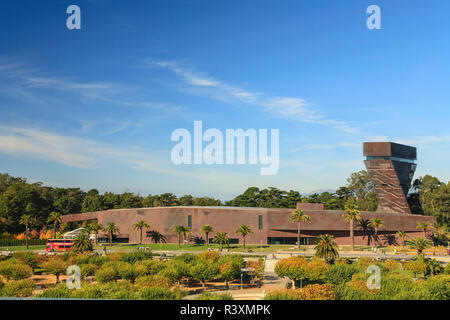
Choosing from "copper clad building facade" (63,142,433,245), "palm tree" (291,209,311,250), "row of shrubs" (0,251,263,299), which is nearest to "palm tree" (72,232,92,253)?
"row of shrubs" (0,251,263,299)

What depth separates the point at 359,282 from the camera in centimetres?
4391

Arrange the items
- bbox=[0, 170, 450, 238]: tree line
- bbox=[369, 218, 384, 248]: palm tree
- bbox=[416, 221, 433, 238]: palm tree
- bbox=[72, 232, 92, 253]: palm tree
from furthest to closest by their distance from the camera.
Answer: bbox=[0, 170, 450, 238]: tree line < bbox=[416, 221, 433, 238]: palm tree < bbox=[369, 218, 384, 248]: palm tree < bbox=[72, 232, 92, 253]: palm tree

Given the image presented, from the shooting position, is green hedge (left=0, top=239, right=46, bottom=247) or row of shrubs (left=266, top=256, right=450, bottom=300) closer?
row of shrubs (left=266, top=256, right=450, bottom=300)

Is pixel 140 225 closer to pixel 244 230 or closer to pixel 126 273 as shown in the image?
pixel 244 230

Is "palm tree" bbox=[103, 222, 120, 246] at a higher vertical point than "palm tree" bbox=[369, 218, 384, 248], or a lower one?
lower

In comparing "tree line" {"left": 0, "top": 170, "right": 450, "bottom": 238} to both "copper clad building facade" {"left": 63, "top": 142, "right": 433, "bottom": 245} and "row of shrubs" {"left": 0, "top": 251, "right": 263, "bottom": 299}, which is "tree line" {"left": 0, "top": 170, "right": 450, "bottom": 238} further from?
"row of shrubs" {"left": 0, "top": 251, "right": 263, "bottom": 299}

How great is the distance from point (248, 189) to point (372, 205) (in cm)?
5137

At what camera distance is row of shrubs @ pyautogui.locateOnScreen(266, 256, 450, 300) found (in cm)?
3931

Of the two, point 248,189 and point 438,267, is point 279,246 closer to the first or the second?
point 438,267

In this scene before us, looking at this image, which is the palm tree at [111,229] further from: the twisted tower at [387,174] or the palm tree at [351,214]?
the twisted tower at [387,174]

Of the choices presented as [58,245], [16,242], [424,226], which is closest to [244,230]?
[58,245]

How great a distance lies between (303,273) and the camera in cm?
5497
